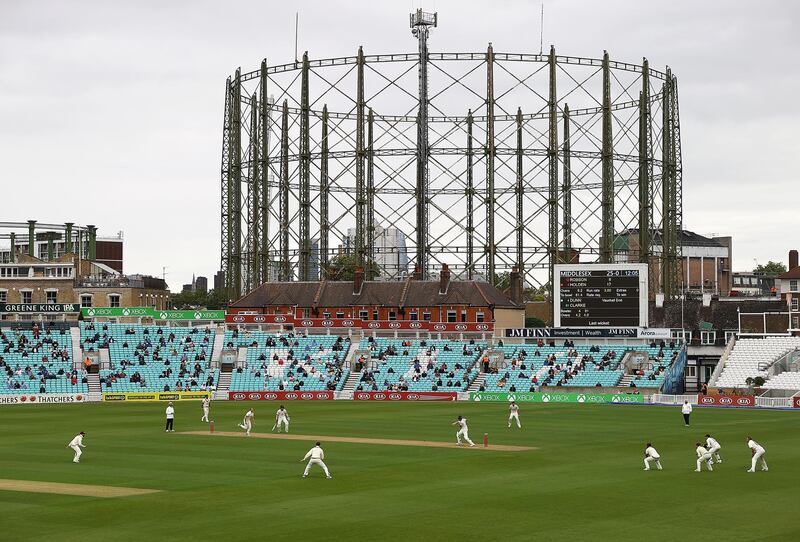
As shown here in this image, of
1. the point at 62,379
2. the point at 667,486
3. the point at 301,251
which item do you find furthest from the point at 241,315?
the point at 667,486

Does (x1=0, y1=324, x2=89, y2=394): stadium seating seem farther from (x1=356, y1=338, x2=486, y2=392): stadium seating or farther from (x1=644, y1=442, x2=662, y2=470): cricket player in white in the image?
(x1=644, y1=442, x2=662, y2=470): cricket player in white

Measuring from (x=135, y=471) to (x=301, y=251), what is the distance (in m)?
61.0

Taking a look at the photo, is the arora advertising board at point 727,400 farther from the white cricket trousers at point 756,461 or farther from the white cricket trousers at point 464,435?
the white cricket trousers at point 756,461

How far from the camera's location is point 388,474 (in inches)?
1312

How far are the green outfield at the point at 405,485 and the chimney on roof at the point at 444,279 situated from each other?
42419 millimetres

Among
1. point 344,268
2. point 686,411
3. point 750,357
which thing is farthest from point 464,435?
point 344,268

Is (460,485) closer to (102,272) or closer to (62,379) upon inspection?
(62,379)

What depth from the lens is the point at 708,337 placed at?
84562 mm

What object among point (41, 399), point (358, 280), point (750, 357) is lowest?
point (41, 399)

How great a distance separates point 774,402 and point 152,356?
39.8 m

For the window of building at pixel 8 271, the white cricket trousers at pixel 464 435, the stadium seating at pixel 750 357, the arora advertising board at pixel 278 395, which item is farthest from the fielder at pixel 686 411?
the window of building at pixel 8 271

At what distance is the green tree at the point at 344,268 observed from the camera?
9925 cm

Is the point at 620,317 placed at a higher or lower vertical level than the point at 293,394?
higher

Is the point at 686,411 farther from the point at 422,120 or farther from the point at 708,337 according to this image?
the point at 422,120
